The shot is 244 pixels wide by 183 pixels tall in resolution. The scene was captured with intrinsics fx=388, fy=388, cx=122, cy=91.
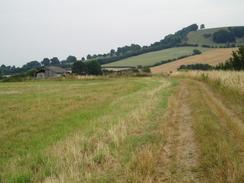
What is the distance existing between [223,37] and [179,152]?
5436 inches

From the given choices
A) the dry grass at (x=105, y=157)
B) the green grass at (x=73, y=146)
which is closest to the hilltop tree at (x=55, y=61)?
the green grass at (x=73, y=146)

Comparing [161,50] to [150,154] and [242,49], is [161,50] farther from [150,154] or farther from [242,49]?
[150,154]

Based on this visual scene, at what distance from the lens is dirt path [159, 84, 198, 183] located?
24.9 ft

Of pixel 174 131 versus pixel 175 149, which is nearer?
pixel 175 149

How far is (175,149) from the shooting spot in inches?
381

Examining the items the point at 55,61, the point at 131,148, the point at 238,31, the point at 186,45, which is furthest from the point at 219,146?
the point at 55,61

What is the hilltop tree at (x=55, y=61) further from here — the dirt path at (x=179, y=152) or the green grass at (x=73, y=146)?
the dirt path at (x=179, y=152)

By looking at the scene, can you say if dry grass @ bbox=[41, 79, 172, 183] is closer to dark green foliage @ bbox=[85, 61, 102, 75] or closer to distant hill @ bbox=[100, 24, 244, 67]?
dark green foliage @ bbox=[85, 61, 102, 75]

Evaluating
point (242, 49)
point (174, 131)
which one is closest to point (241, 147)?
point (174, 131)

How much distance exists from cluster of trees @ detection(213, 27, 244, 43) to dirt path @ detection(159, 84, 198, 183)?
131 m

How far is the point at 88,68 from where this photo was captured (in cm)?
10575

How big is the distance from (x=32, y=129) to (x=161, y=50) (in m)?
136

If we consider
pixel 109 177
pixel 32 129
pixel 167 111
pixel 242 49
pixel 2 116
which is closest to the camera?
pixel 109 177

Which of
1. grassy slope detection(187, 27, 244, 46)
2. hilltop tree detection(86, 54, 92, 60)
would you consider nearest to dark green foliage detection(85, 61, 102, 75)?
grassy slope detection(187, 27, 244, 46)
